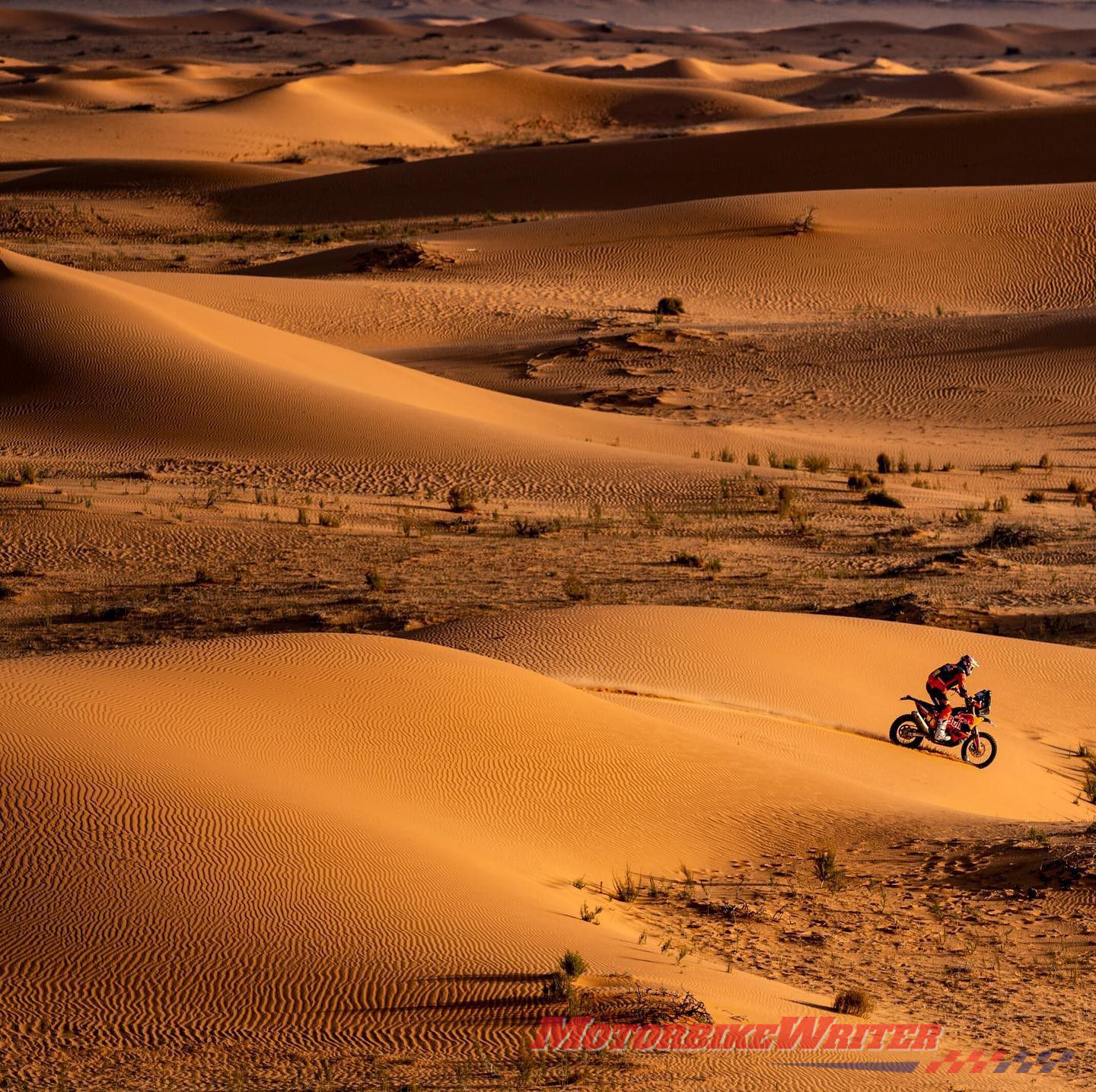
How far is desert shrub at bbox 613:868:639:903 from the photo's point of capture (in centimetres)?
695

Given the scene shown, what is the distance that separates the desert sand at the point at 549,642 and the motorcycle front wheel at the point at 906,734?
21cm

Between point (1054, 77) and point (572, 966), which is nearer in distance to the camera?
point (572, 966)

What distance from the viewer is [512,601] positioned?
1269 cm

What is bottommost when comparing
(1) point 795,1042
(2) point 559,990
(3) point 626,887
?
(3) point 626,887

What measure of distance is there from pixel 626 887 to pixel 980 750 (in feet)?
12.5

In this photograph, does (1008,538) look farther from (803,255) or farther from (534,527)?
(803,255)

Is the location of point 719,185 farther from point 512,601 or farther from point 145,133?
point 512,601

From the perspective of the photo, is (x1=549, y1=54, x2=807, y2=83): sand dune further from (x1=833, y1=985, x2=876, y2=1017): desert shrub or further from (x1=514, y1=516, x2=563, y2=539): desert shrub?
(x1=833, y1=985, x2=876, y2=1017): desert shrub

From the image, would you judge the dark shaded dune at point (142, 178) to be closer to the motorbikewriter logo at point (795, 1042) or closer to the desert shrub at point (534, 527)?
the desert shrub at point (534, 527)

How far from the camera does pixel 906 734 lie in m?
10.3

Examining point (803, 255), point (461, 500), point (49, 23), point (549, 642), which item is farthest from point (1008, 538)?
point (49, 23)

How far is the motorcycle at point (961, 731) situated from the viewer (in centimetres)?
990

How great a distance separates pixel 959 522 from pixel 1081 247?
18.6 meters

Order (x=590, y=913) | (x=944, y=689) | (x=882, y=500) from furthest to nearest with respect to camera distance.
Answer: (x=882, y=500), (x=944, y=689), (x=590, y=913)
